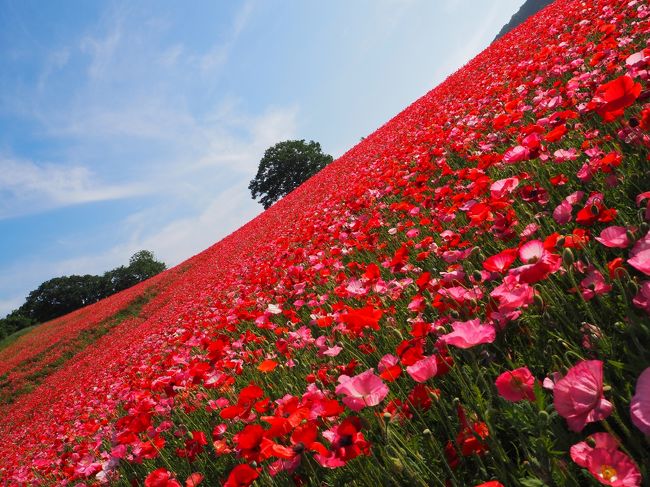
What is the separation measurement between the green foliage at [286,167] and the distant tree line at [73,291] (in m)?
17.8

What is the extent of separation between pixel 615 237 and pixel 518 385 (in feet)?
2.26

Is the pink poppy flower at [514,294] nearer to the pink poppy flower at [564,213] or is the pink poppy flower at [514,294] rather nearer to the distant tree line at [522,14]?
the pink poppy flower at [564,213]

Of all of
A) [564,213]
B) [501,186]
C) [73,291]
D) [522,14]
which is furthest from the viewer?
[522,14]

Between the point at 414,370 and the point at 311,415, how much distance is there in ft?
1.49

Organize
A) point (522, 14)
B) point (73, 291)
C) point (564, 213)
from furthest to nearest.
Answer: point (522, 14) < point (73, 291) < point (564, 213)

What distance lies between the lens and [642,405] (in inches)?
30.0

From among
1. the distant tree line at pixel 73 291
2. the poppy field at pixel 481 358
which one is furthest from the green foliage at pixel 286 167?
the poppy field at pixel 481 358

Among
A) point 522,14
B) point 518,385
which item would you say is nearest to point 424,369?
point 518,385

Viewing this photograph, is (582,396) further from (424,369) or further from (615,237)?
(615,237)

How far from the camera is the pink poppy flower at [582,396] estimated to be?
873 mm

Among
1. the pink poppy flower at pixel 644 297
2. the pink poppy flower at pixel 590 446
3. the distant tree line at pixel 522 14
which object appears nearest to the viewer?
the pink poppy flower at pixel 590 446

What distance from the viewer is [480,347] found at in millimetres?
1519

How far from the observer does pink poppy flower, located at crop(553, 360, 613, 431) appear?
87 cm

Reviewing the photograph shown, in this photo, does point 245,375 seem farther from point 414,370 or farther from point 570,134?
point 570,134
